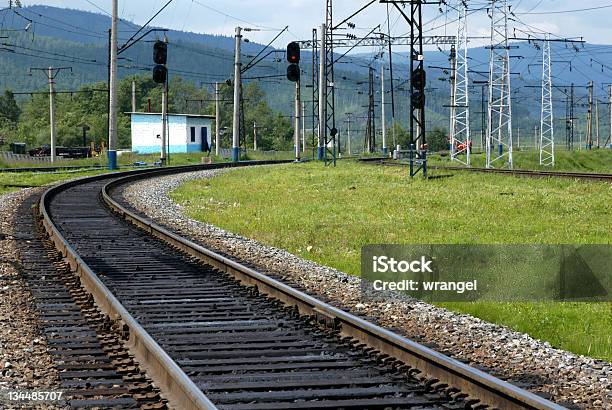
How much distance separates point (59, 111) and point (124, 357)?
166 metres

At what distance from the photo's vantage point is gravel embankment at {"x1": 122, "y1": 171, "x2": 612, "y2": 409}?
26.0 ft

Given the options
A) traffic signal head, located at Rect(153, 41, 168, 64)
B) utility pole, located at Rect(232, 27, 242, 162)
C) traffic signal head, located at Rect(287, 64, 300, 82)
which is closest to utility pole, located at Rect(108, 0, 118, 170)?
traffic signal head, located at Rect(287, 64, 300, 82)

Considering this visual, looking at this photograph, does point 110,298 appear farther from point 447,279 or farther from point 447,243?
point 447,243

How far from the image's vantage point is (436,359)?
8.06m

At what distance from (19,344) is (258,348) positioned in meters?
2.28

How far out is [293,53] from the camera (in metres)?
42.6

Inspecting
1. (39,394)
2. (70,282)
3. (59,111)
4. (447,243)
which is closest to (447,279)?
(447,243)

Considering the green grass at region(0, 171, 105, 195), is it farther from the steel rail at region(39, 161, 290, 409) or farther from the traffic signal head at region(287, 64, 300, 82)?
the steel rail at region(39, 161, 290, 409)

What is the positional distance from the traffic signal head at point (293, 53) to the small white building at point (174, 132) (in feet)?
193

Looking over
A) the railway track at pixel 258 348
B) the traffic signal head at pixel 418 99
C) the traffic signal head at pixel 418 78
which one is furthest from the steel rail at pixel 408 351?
the traffic signal head at pixel 418 99

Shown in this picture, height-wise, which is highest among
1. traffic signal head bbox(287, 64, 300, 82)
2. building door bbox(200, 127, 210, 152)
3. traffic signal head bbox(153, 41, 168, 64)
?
traffic signal head bbox(153, 41, 168, 64)

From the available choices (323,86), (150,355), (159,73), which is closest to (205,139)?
(323,86)

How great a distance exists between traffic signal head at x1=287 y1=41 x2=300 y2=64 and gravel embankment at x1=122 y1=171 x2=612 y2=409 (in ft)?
81.4

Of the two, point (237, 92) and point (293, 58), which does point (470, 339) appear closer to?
point (293, 58)
